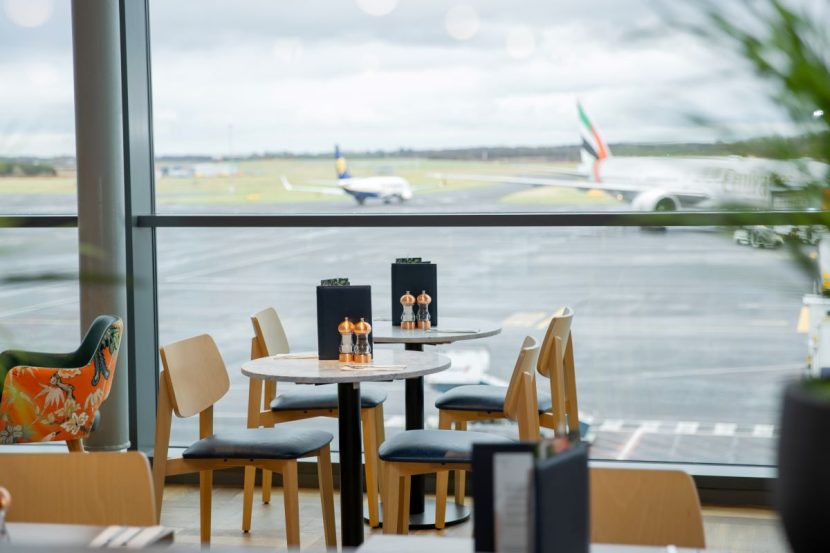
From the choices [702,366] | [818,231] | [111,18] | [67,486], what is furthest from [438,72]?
[818,231]

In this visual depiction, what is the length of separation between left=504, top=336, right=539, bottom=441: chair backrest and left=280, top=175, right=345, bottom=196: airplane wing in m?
2.01

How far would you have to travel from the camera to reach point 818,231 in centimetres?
129

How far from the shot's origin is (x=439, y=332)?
14.4ft

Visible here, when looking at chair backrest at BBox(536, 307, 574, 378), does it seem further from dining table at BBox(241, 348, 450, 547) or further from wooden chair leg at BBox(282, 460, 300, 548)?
wooden chair leg at BBox(282, 460, 300, 548)

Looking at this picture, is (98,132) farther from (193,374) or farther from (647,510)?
(647,510)

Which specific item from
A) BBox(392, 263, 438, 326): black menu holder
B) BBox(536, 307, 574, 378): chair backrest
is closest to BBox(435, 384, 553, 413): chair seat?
BBox(536, 307, 574, 378): chair backrest

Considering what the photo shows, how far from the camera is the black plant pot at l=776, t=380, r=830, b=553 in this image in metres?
1.17

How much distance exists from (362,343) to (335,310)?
6.2 inches

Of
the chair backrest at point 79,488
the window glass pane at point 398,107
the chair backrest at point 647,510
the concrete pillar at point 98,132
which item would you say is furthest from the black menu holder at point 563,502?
the concrete pillar at point 98,132

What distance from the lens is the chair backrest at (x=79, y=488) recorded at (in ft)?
6.88

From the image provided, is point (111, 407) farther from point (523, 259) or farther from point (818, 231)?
point (818, 231)

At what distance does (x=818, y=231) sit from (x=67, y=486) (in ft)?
5.10

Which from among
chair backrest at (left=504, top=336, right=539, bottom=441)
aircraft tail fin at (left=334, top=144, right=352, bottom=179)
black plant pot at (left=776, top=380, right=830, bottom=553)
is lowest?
chair backrest at (left=504, top=336, right=539, bottom=441)

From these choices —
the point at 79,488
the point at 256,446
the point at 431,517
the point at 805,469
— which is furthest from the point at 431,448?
the point at 805,469
